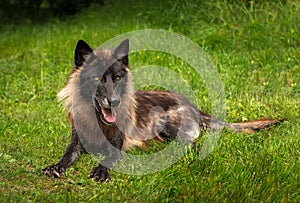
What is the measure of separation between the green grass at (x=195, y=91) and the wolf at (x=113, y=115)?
0.16 m

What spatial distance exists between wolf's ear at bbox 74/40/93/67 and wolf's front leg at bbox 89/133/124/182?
84cm

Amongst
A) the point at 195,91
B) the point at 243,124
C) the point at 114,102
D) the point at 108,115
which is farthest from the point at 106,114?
the point at 195,91

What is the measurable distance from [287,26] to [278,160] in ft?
14.7

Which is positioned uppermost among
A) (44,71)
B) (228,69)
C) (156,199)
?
(156,199)

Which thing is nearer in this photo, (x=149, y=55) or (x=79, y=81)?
(x=79, y=81)

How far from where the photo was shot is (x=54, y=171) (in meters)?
5.18

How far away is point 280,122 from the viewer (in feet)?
21.0

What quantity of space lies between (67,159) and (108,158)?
A: 1.31 feet

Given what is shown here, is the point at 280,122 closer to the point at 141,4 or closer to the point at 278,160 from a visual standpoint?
the point at 278,160

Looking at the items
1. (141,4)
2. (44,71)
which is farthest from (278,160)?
(141,4)

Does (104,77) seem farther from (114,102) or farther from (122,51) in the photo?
(122,51)

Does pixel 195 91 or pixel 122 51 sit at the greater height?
pixel 122 51

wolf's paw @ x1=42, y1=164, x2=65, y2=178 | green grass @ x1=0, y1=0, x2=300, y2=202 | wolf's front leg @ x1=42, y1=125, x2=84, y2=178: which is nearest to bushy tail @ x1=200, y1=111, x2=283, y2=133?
green grass @ x1=0, y1=0, x2=300, y2=202

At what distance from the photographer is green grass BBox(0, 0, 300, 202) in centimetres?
461
